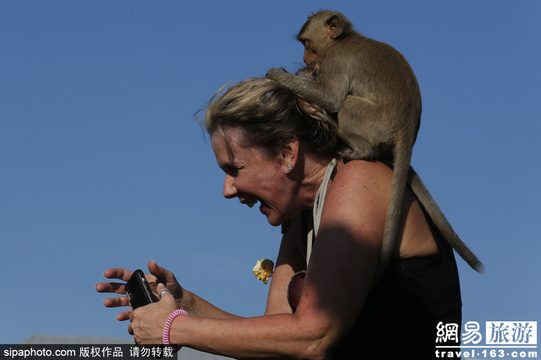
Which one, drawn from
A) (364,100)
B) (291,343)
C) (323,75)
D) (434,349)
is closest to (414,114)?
(364,100)

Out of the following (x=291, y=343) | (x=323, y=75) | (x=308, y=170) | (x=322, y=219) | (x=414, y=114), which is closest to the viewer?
(x=291, y=343)

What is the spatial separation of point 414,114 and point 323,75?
68 centimetres

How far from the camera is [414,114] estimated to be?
347 cm

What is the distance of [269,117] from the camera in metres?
2.69

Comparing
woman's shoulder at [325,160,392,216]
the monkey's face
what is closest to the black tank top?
woman's shoulder at [325,160,392,216]

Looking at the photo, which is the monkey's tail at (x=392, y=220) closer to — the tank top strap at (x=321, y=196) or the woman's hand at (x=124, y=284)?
the tank top strap at (x=321, y=196)

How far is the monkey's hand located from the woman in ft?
2.72

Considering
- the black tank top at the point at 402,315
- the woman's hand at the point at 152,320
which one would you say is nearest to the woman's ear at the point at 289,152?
the black tank top at the point at 402,315

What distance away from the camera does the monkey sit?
9.88ft

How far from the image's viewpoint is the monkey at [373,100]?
301 cm

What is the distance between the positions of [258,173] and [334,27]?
1.94m

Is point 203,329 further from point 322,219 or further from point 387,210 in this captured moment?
point 387,210

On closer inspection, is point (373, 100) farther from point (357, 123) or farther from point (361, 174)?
point (361, 174)

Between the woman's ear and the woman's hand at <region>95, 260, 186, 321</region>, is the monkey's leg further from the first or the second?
the woman's hand at <region>95, 260, 186, 321</region>
